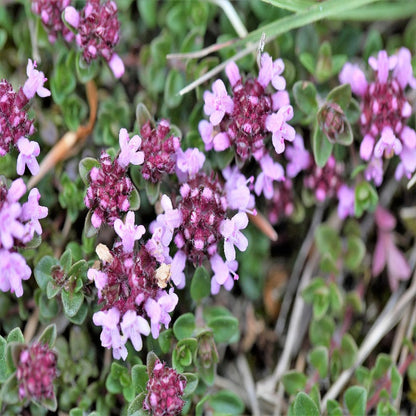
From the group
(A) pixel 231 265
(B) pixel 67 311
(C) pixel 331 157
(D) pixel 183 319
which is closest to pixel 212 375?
(D) pixel 183 319

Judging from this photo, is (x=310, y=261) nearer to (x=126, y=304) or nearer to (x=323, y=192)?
(x=323, y=192)

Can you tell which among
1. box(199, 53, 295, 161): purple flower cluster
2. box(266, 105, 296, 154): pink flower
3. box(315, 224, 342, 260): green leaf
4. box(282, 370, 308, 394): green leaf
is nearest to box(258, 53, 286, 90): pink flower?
box(199, 53, 295, 161): purple flower cluster

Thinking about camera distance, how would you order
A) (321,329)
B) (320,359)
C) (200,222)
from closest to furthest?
(200,222)
(320,359)
(321,329)

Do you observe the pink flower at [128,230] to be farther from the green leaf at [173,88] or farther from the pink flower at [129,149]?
the green leaf at [173,88]

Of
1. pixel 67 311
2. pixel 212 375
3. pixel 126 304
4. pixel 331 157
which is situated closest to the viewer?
pixel 126 304

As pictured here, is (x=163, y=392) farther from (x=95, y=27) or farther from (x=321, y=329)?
(x=95, y=27)

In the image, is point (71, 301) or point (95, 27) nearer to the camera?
point (71, 301)

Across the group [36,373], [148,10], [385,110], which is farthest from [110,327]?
[148,10]
